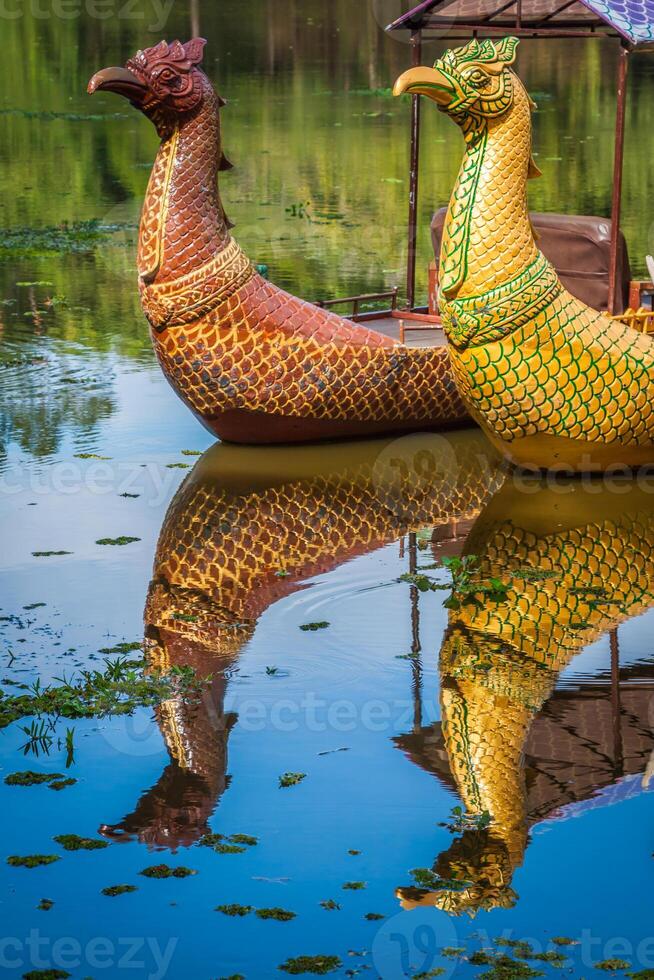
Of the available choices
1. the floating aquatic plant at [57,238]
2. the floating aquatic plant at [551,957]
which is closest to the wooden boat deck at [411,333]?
the floating aquatic plant at [551,957]

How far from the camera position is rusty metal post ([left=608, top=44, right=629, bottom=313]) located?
944 centimetres

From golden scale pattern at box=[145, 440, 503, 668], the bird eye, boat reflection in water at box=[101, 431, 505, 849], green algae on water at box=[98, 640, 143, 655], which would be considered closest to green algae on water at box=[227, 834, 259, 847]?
boat reflection in water at box=[101, 431, 505, 849]

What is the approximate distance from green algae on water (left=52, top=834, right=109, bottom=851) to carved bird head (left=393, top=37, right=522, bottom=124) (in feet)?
15.3

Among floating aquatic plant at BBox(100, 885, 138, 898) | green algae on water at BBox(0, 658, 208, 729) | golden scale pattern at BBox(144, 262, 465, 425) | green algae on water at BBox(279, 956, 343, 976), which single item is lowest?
green algae on water at BBox(279, 956, 343, 976)

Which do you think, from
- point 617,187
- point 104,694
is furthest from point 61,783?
point 617,187

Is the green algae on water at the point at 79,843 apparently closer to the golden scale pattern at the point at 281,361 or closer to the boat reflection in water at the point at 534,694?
the boat reflection in water at the point at 534,694

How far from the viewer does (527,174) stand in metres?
9.14

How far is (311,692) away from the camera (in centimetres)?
679

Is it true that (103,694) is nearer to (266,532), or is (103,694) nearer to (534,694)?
(534,694)

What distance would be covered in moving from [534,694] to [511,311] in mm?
2876

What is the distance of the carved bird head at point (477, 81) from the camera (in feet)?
28.6

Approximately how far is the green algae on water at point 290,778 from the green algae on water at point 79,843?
0.74 meters

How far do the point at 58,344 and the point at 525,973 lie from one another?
9355 millimetres

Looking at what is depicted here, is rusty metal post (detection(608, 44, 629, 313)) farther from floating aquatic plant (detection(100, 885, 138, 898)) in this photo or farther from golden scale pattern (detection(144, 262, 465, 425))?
floating aquatic plant (detection(100, 885, 138, 898))
